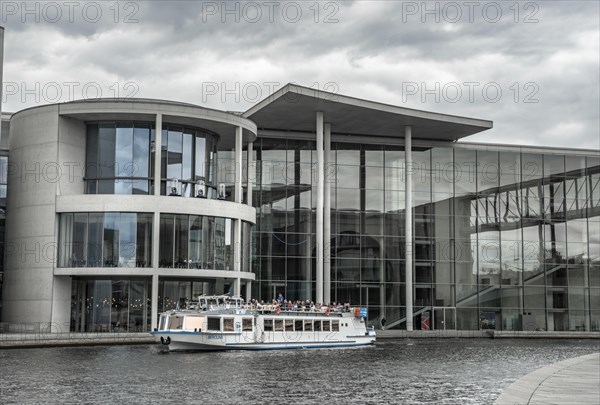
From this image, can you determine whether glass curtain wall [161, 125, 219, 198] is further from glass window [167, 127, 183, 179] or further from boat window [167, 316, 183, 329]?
boat window [167, 316, 183, 329]

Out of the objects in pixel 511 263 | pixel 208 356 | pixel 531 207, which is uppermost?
pixel 531 207

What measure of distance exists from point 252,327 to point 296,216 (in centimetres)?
2171

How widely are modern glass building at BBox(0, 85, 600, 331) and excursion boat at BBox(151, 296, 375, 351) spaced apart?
848 centimetres

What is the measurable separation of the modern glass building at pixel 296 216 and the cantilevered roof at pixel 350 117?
0.57 ft

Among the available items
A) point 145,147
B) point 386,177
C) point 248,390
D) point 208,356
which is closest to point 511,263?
point 386,177

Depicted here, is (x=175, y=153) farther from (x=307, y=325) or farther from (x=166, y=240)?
(x=307, y=325)

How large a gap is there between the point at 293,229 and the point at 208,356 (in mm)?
27497

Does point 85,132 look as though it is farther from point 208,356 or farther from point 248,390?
point 248,390

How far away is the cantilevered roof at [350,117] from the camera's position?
213 feet

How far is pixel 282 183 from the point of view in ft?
238

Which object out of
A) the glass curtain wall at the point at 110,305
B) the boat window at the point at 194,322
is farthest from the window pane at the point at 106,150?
the boat window at the point at 194,322

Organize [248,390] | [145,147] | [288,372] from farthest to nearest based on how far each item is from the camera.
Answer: [145,147] → [288,372] → [248,390]

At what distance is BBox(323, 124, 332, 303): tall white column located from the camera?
68.1m

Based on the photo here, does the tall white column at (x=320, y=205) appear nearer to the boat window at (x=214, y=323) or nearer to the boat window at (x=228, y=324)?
the boat window at (x=228, y=324)
